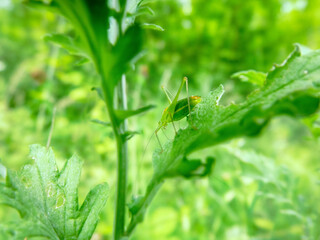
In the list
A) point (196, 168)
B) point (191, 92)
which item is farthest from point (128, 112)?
point (191, 92)

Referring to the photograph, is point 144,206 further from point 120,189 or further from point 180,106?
point 180,106

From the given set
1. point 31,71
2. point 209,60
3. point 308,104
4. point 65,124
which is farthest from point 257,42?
point 308,104

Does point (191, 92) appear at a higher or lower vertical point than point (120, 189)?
higher

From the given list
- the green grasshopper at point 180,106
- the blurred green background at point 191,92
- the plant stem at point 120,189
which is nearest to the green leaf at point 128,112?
the plant stem at point 120,189

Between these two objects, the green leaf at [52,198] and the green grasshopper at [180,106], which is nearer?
the green leaf at [52,198]

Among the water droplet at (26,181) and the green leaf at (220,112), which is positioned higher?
the green leaf at (220,112)

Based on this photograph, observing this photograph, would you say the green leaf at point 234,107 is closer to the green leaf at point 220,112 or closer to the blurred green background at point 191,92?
the green leaf at point 220,112

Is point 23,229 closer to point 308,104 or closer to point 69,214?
point 69,214

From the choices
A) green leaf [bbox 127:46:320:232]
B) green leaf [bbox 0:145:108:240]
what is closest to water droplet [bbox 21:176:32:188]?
green leaf [bbox 0:145:108:240]
